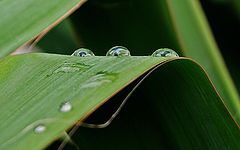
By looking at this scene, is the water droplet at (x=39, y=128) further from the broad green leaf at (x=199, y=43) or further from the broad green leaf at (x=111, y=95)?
the broad green leaf at (x=199, y=43)

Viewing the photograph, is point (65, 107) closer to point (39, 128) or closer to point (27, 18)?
point (39, 128)

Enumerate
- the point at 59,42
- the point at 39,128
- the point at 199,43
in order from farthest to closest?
the point at 59,42
the point at 199,43
the point at 39,128

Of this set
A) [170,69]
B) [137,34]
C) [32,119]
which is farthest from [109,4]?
[32,119]

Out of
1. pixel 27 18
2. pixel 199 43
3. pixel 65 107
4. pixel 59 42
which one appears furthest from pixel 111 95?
pixel 59 42

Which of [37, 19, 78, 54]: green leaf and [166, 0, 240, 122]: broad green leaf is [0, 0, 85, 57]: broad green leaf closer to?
[166, 0, 240, 122]: broad green leaf

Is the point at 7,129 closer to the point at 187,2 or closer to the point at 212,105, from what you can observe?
the point at 212,105

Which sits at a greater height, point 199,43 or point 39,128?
point 39,128
